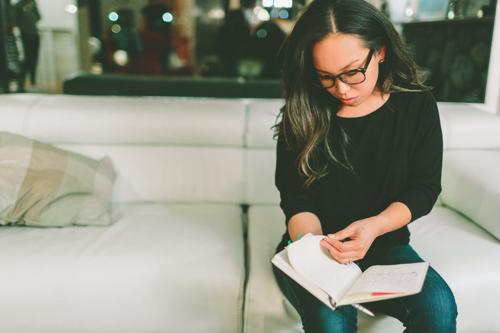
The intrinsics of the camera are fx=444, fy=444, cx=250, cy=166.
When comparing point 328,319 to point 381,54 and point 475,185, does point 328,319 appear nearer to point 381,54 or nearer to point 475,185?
point 381,54

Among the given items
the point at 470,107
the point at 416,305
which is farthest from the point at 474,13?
the point at 416,305

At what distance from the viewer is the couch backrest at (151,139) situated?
1804 millimetres

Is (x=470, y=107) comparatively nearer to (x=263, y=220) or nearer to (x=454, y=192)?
(x=454, y=192)

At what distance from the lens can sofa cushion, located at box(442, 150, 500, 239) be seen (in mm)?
1468

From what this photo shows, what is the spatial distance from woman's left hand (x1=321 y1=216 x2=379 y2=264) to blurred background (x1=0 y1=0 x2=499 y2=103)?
1.57m

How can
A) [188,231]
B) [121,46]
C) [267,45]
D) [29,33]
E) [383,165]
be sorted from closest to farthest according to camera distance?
[383,165], [188,231], [29,33], [267,45], [121,46]

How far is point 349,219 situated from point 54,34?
2558 mm

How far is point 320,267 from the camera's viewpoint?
98 centimetres

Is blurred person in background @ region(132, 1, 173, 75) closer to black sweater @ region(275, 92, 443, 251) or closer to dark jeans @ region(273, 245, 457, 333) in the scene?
black sweater @ region(275, 92, 443, 251)

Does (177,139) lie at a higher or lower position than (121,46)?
lower

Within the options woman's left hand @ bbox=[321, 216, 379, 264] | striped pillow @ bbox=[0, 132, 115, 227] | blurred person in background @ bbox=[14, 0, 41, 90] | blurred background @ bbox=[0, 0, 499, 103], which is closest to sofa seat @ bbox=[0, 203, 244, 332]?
striped pillow @ bbox=[0, 132, 115, 227]

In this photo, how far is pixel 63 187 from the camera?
157 cm

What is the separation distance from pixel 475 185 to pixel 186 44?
2.41 m

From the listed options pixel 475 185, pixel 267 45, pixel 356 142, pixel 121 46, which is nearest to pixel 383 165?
pixel 356 142
